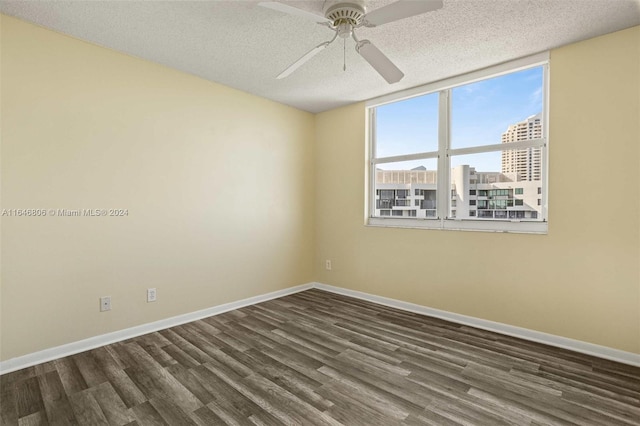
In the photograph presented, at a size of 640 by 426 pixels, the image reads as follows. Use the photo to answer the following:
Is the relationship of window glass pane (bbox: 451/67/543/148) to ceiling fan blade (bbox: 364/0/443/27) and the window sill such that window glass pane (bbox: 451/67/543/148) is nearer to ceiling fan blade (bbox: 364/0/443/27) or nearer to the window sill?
the window sill

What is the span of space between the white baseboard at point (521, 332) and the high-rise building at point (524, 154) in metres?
1.42

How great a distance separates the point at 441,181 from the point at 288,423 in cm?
279

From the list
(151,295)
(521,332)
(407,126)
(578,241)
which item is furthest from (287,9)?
(521,332)

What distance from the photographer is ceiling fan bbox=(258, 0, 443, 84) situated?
1.68 metres

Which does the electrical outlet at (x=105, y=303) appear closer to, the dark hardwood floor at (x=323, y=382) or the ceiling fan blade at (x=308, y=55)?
the dark hardwood floor at (x=323, y=382)

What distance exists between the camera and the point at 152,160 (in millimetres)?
3047

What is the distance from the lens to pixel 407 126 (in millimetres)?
3852

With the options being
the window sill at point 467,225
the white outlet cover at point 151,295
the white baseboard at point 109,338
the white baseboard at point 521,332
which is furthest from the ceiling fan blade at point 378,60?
the white baseboard at point 109,338

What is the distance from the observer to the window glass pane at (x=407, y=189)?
3.64 metres

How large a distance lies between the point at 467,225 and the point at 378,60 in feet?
6.61

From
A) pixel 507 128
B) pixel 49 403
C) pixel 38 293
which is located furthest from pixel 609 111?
pixel 38 293

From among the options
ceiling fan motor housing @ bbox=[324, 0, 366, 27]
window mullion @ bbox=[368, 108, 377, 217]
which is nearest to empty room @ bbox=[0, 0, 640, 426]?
ceiling fan motor housing @ bbox=[324, 0, 366, 27]

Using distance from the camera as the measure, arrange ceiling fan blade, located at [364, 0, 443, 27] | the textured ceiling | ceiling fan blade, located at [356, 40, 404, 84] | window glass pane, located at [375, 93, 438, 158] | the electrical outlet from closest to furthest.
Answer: ceiling fan blade, located at [364, 0, 443, 27]
ceiling fan blade, located at [356, 40, 404, 84]
the textured ceiling
the electrical outlet
window glass pane, located at [375, 93, 438, 158]

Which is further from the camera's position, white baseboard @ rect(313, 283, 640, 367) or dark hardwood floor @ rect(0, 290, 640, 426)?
white baseboard @ rect(313, 283, 640, 367)
